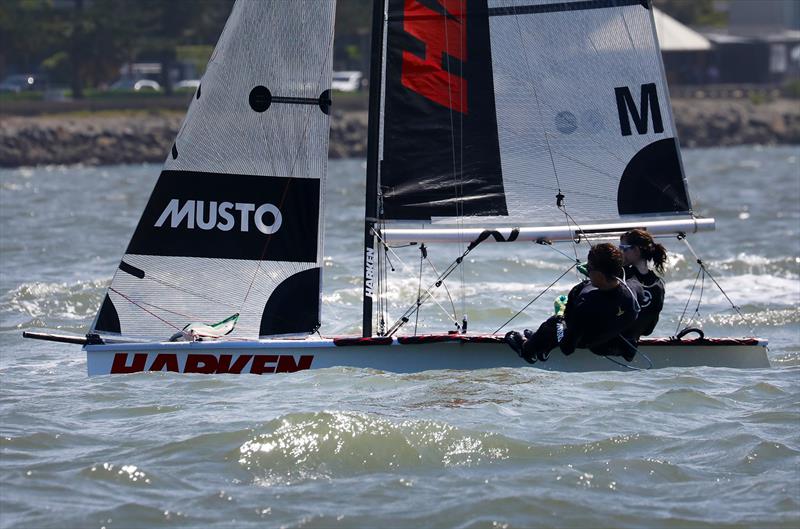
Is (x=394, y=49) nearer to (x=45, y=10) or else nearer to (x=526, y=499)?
(x=526, y=499)

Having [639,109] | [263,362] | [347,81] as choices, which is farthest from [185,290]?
[347,81]

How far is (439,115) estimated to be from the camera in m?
11.0

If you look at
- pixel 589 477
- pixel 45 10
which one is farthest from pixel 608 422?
pixel 45 10

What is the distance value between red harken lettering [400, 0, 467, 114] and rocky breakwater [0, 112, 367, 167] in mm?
39674

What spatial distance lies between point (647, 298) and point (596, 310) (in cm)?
66

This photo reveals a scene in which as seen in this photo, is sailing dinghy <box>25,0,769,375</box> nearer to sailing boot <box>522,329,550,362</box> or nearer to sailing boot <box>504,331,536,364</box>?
sailing boot <box>504,331,536,364</box>

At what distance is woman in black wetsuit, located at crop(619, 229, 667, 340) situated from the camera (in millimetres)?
10258

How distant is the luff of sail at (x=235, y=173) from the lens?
10664 millimetres

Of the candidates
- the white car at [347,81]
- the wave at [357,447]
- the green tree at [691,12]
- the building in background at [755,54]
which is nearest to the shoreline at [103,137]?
the white car at [347,81]

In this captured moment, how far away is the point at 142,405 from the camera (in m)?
9.76

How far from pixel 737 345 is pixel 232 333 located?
379 centimetres

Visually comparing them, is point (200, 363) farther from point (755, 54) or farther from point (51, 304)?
point (755, 54)

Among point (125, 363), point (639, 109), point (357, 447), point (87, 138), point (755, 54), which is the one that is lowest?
point (357, 447)

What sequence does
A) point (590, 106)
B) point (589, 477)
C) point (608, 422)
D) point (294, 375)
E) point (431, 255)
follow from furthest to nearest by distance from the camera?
point (431, 255)
point (590, 106)
point (294, 375)
point (608, 422)
point (589, 477)
